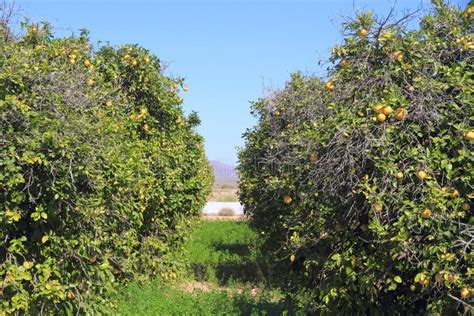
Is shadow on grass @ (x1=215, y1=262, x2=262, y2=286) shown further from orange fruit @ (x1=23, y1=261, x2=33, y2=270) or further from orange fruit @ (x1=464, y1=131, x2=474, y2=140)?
orange fruit @ (x1=464, y1=131, x2=474, y2=140)

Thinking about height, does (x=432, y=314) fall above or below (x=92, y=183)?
below

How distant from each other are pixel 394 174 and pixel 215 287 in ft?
21.7

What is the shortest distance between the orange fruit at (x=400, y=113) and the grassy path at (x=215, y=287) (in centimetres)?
216

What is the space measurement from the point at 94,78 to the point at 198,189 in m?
2.51

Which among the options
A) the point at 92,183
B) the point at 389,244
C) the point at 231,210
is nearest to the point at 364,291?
the point at 389,244

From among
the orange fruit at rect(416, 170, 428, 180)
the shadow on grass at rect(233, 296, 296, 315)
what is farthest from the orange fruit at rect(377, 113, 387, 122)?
the shadow on grass at rect(233, 296, 296, 315)

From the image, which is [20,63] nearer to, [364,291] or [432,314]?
[364,291]

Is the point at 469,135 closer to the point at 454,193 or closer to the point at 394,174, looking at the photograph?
the point at 454,193

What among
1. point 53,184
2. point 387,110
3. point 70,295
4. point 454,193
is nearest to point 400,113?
point 387,110

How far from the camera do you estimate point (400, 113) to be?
4.04 metres

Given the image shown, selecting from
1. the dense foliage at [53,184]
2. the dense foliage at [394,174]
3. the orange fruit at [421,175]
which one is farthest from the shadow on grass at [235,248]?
the orange fruit at [421,175]

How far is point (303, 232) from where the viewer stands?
4969mm

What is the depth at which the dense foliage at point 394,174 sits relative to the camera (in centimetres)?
384

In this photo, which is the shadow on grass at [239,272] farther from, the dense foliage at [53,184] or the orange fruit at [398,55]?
the orange fruit at [398,55]
